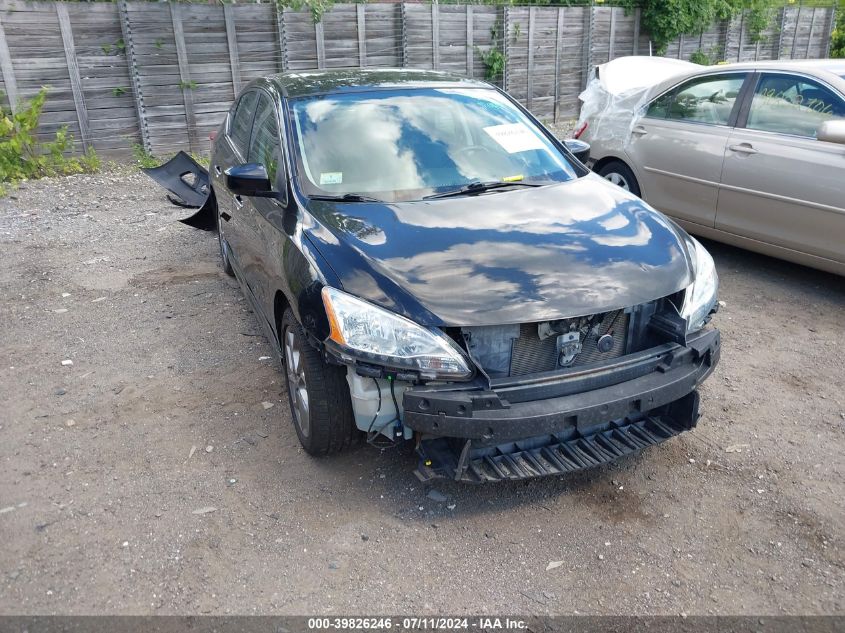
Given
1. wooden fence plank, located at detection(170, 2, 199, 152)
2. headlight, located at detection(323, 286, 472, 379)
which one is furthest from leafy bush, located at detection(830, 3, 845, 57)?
headlight, located at detection(323, 286, 472, 379)

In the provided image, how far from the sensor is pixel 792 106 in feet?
18.2

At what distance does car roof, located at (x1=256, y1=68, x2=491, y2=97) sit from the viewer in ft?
14.2

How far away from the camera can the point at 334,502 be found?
10.8ft

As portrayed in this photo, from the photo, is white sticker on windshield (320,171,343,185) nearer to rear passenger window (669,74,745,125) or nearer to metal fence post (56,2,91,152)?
rear passenger window (669,74,745,125)

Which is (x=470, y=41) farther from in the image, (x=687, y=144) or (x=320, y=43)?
(x=687, y=144)

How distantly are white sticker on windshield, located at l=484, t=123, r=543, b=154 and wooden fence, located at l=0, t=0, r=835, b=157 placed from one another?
722 cm

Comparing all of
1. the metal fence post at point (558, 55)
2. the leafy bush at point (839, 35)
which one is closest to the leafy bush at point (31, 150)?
the metal fence post at point (558, 55)

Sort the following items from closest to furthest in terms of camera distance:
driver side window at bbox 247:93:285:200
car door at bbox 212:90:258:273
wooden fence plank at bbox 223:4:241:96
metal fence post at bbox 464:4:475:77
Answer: driver side window at bbox 247:93:285:200 < car door at bbox 212:90:258:273 < wooden fence plank at bbox 223:4:241:96 < metal fence post at bbox 464:4:475:77

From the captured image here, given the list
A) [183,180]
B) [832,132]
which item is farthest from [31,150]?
[832,132]

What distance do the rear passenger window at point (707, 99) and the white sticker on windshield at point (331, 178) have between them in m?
3.84

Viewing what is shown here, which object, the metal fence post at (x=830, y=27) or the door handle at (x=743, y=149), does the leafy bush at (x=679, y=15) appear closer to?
the metal fence post at (x=830, y=27)

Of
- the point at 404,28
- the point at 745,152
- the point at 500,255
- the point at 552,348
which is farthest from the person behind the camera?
the point at 404,28

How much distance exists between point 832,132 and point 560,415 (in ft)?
11.5

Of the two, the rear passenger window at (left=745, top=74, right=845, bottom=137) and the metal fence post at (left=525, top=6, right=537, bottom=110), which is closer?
the rear passenger window at (left=745, top=74, right=845, bottom=137)
